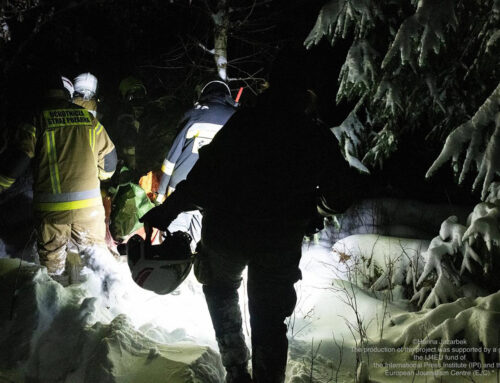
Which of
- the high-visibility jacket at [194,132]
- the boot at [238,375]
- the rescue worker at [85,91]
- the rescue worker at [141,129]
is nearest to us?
the boot at [238,375]

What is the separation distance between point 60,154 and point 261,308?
8.86 ft

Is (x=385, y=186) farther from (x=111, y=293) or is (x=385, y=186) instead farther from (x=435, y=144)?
(x=111, y=293)

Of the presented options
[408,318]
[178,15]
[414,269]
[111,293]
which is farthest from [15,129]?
[178,15]

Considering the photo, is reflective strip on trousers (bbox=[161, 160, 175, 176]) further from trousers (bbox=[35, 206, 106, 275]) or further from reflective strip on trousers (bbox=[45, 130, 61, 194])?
reflective strip on trousers (bbox=[45, 130, 61, 194])

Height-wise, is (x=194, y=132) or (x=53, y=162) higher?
(x=194, y=132)

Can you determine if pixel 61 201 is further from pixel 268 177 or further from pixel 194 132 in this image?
pixel 268 177

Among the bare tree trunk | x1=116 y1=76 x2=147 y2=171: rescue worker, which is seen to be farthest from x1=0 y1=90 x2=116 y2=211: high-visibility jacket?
the bare tree trunk

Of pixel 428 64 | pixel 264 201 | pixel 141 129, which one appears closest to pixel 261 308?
pixel 264 201

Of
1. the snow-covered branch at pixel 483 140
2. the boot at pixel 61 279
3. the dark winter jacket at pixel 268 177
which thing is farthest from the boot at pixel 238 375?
the boot at pixel 61 279

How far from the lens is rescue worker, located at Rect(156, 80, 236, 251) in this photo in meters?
3.94

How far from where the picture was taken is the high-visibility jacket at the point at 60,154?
3348mm

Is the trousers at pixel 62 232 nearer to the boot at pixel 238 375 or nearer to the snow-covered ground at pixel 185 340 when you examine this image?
the snow-covered ground at pixel 185 340

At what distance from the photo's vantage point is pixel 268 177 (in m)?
1.96

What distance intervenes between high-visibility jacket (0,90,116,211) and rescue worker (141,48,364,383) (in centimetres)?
184
